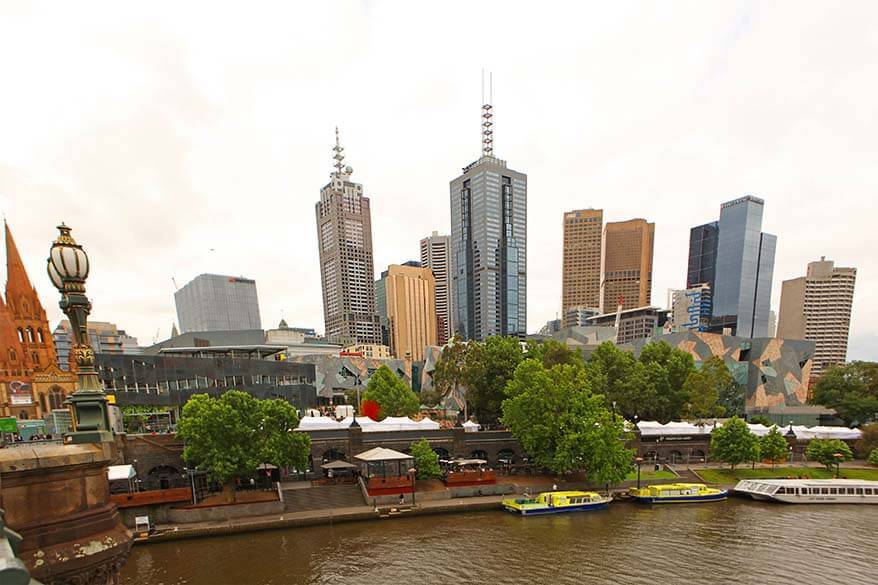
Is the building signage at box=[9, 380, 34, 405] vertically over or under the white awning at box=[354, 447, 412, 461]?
over

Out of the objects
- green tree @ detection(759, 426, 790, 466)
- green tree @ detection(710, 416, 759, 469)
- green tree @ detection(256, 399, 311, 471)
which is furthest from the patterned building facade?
green tree @ detection(759, 426, 790, 466)

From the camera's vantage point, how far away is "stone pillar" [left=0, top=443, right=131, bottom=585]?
5.94 m

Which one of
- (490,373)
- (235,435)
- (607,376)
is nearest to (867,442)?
(607,376)

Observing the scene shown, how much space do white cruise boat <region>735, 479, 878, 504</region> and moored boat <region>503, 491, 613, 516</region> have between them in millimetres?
14968

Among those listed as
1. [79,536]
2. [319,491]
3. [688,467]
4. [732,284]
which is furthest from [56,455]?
[732,284]

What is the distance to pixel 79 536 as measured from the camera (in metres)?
6.45

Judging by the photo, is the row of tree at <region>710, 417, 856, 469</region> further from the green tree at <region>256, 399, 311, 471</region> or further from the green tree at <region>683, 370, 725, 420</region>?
the green tree at <region>256, 399, 311, 471</region>

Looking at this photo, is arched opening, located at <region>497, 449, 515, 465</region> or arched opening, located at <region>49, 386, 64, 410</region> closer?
arched opening, located at <region>497, 449, 515, 465</region>

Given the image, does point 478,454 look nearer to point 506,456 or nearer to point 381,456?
point 506,456

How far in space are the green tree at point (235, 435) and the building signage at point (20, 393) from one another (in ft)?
178

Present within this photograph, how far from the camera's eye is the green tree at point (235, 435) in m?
29.5

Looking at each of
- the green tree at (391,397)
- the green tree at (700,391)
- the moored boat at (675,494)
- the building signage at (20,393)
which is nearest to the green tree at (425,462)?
the green tree at (391,397)

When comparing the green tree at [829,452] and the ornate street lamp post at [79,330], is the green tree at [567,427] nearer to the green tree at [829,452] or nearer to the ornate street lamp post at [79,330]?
the green tree at [829,452]

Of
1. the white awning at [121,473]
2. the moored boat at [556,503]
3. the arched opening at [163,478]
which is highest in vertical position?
the white awning at [121,473]
